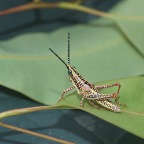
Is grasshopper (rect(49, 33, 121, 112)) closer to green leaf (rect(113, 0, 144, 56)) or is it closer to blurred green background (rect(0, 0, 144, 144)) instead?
blurred green background (rect(0, 0, 144, 144))

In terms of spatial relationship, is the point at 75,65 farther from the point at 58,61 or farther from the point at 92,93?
the point at 92,93

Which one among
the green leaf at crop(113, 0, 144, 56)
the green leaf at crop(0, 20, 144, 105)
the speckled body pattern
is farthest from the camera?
the green leaf at crop(113, 0, 144, 56)

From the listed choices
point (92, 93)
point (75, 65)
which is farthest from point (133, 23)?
point (92, 93)

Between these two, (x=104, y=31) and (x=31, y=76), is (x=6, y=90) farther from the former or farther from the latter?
(x=104, y=31)

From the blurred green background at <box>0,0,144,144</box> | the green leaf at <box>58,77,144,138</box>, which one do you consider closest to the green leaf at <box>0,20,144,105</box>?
the blurred green background at <box>0,0,144,144</box>

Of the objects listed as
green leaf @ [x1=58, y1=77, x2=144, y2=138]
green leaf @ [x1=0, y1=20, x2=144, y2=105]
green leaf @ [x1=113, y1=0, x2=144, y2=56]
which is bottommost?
green leaf @ [x1=58, y1=77, x2=144, y2=138]

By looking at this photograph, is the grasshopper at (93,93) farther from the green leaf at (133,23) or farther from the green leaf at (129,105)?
the green leaf at (133,23)
